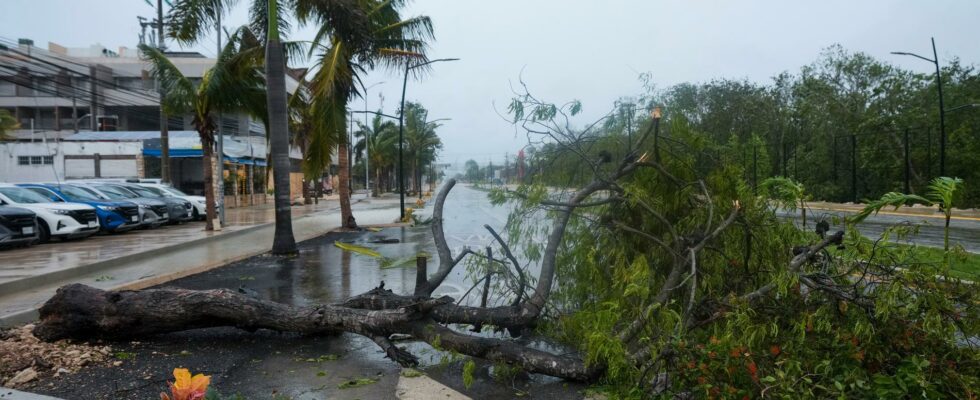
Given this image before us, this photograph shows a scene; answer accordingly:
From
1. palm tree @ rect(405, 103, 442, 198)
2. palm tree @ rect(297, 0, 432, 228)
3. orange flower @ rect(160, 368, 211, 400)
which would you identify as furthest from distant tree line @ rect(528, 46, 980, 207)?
palm tree @ rect(405, 103, 442, 198)

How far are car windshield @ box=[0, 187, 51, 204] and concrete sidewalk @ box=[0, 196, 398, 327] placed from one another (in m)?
1.34

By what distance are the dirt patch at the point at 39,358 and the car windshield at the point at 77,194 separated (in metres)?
13.0

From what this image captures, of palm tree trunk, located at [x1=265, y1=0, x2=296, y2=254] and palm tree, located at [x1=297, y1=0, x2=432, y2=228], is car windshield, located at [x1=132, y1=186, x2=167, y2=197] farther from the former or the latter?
palm tree trunk, located at [x1=265, y1=0, x2=296, y2=254]

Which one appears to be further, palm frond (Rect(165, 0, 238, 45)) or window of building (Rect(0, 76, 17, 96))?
window of building (Rect(0, 76, 17, 96))

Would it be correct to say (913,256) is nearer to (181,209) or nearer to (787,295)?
(787,295)

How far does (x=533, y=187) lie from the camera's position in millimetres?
5617

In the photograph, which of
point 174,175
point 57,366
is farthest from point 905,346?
point 174,175

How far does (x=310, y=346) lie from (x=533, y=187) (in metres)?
2.50

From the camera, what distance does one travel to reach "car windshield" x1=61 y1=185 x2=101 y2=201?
1668 centimetres

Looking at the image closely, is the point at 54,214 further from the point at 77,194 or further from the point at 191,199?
the point at 191,199

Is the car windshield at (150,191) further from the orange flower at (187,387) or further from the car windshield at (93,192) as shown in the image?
the orange flower at (187,387)

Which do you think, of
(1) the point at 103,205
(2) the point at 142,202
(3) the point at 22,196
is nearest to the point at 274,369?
(3) the point at 22,196

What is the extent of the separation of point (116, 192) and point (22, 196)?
4856 mm

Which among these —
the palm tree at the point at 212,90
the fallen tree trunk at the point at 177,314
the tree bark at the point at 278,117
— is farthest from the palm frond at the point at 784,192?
the palm tree at the point at 212,90
